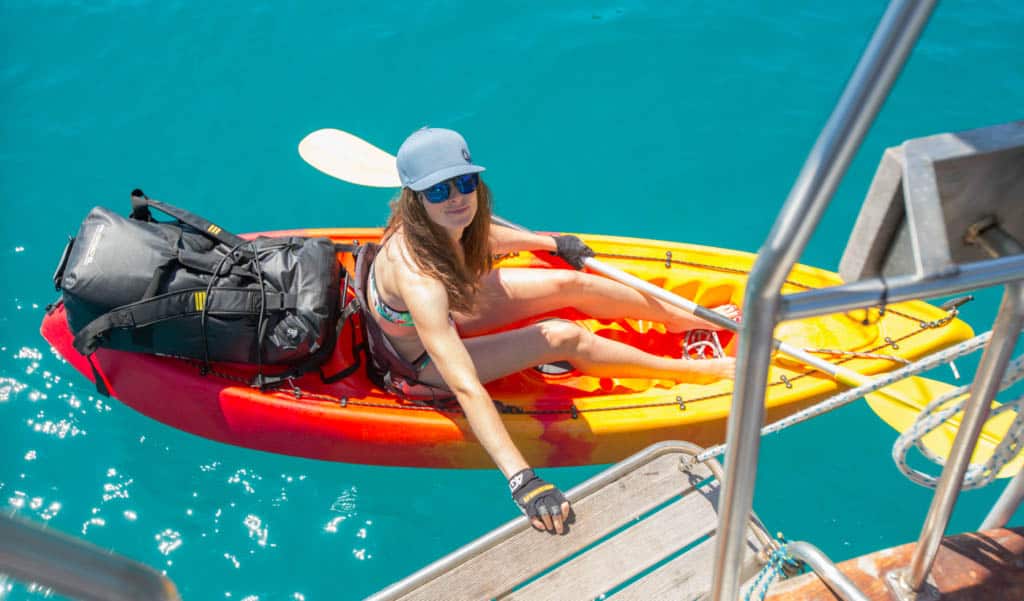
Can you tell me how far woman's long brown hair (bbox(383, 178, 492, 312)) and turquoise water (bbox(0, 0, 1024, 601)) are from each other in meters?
1.18

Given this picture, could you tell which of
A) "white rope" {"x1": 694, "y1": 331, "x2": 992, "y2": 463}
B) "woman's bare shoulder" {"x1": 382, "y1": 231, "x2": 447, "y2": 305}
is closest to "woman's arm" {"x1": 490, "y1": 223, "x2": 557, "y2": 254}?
"woman's bare shoulder" {"x1": 382, "y1": 231, "x2": 447, "y2": 305}

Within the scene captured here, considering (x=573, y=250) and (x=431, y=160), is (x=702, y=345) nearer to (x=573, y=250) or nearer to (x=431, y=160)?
(x=573, y=250)

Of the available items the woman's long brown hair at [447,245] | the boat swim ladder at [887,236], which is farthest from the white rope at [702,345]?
the boat swim ladder at [887,236]

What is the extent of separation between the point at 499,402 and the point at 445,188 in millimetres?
1071

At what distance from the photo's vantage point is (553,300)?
3.43 metres

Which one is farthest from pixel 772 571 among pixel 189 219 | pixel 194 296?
pixel 189 219

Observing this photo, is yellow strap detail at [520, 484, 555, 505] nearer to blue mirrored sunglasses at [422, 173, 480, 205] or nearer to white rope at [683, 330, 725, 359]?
blue mirrored sunglasses at [422, 173, 480, 205]

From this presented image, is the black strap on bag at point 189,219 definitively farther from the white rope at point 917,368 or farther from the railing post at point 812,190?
the railing post at point 812,190

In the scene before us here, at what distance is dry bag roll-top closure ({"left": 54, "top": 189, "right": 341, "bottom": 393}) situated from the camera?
308cm

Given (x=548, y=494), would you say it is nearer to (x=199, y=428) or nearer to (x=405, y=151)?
(x=405, y=151)

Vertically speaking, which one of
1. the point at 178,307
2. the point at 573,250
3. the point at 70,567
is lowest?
the point at 573,250

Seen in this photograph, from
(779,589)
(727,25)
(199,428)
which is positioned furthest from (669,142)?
(779,589)

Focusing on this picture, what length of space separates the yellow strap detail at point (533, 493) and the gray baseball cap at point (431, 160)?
1.01 m

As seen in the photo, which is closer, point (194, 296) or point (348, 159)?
point (194, 296)
